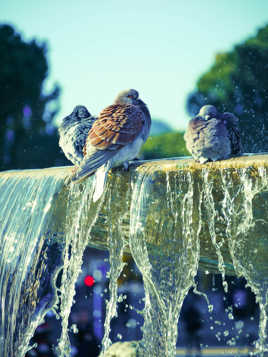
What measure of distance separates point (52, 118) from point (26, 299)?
16.8 metres

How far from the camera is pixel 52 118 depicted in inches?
835

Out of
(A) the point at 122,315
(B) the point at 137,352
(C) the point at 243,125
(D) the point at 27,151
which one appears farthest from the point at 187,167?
(D) the point at 27,151

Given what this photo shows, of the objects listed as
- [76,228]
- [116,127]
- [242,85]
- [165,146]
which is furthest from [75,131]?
[165,146]

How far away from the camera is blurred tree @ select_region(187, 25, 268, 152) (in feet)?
51.9

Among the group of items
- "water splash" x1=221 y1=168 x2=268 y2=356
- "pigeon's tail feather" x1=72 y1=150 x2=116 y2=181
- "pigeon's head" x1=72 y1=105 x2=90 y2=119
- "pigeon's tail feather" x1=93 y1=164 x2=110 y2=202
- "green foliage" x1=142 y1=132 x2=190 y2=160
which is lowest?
"water splash" x1=221 y1=168 x2=268 y2=356

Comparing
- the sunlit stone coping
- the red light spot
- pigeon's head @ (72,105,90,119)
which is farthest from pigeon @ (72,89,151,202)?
the red light spot

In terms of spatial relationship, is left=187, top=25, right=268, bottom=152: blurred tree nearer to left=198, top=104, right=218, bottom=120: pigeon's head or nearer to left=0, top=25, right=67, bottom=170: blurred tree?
left=0, top=25, right=67, bottom=170: blurred tree

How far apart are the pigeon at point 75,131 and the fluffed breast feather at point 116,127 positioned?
1.40ft

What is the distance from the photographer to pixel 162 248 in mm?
4359

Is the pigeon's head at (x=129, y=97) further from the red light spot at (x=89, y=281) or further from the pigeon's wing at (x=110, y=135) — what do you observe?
the red light spot at (x=89, y=281)

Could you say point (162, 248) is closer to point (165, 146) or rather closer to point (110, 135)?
point (110, 135)

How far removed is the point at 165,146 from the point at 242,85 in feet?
13.8

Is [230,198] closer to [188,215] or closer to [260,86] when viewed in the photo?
[188,215]

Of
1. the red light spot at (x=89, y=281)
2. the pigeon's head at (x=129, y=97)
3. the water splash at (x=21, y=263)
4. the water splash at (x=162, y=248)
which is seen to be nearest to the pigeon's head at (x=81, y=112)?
the pigeon's head at (x=129, y=97)
